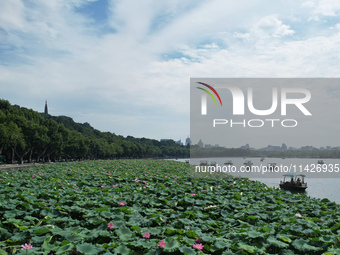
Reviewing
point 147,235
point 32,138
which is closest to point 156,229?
point 147,235

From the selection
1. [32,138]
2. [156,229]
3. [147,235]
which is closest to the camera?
[147,235]

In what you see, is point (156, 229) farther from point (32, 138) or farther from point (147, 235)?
point (32, 138)

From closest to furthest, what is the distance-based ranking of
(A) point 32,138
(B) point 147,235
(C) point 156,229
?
(B) point 147,235, (C) point 156,229, (A) point 32,138

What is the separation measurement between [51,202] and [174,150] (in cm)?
15485

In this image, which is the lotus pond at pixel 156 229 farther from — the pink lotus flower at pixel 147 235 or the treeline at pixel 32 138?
the treeline at pixel 32 138

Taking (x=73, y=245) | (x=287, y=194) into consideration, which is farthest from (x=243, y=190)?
(x=73, y=245)

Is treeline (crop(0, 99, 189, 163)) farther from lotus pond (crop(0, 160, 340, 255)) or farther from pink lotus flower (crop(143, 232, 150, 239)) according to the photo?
pink lotus flower (crop(143, 232, 150, 239))

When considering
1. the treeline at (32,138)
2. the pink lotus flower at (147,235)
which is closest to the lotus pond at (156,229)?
the pink lotus flower at (147,235)

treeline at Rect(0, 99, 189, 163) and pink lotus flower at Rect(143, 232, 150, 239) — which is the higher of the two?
treeline at Rect(0, 99, 189, 163)

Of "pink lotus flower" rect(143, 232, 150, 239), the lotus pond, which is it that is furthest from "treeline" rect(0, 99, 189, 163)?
"pink lotus flower" rect(143, 232, 150, 239)

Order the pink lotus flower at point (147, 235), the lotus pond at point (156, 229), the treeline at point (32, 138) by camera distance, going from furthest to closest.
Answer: the treeline at point (32, 138) → the pink lotus flower at point (147, 235) → the lotus pond at point (156, 229)

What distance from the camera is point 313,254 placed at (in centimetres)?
470

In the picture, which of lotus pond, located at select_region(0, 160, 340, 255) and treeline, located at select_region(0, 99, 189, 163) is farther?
treeline, located at select_region(0, 99, 189, 163)

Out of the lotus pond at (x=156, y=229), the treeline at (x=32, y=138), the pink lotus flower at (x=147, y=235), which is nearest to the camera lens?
the lotus pond at (x=156, y=229)
